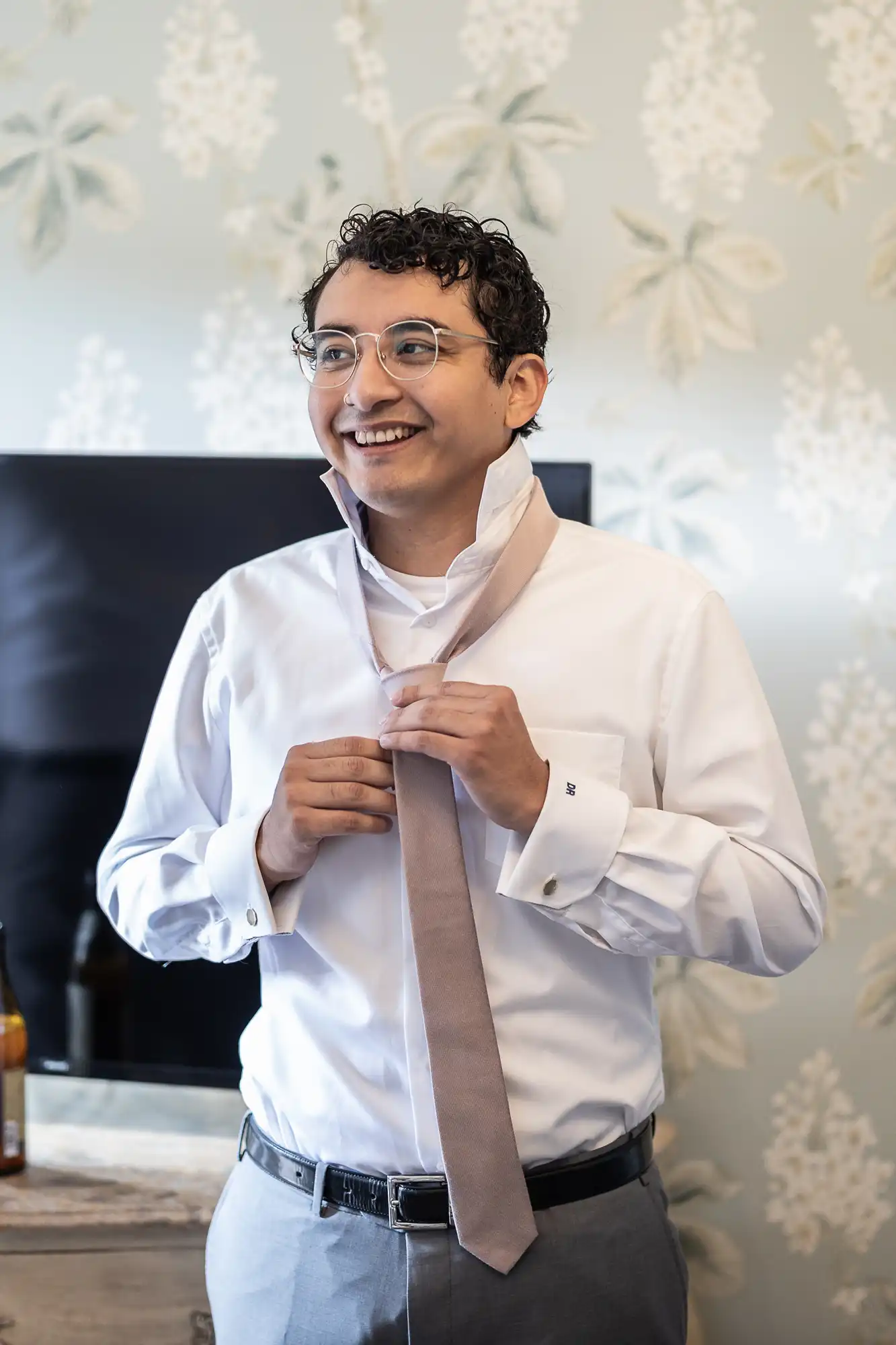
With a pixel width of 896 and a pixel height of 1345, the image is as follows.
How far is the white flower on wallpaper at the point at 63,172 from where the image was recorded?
2268mm

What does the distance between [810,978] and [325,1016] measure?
1.05m

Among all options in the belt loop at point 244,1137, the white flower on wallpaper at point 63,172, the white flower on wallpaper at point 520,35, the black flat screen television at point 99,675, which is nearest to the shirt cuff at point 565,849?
the belt loop at point 244,1137

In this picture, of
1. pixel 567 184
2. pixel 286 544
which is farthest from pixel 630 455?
pixel 286 544

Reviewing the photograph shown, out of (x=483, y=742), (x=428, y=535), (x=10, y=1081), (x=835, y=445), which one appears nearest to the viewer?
(x=483, y=742)

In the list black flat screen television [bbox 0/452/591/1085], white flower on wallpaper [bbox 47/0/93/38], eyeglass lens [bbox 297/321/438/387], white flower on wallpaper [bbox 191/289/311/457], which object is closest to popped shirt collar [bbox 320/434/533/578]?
eyeglass lens [bbox 297/321/438/387]

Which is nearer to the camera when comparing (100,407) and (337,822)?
(337,822)

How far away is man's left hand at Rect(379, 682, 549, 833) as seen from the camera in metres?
1.21

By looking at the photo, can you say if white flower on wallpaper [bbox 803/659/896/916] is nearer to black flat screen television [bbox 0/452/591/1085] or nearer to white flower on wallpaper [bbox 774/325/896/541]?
white flower on wallpaper [bbox 774/325/896/541]

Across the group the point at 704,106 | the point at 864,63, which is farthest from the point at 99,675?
the point at 864,63

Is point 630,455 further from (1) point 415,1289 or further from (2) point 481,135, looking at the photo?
(1) point 415,1289

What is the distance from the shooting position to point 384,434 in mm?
1349

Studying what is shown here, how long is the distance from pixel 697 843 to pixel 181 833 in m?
0.64

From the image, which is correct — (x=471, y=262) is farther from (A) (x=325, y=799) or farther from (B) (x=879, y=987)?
(B) (x=879, y=987)

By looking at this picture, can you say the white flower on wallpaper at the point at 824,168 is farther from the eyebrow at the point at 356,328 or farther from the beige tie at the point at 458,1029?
the beige tie at the point at 458,1029
